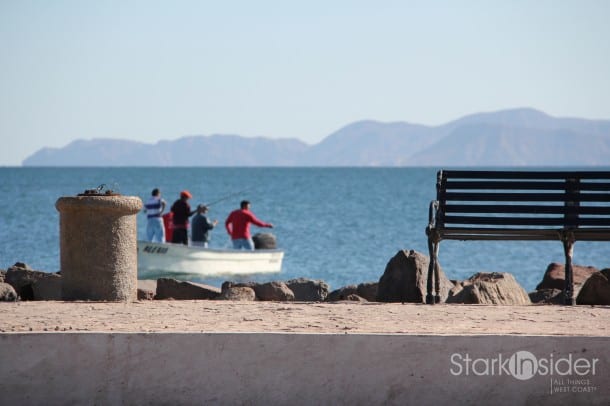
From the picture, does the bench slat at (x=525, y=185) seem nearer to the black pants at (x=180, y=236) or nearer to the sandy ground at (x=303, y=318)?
the sandy ground at (x=303, y=318)

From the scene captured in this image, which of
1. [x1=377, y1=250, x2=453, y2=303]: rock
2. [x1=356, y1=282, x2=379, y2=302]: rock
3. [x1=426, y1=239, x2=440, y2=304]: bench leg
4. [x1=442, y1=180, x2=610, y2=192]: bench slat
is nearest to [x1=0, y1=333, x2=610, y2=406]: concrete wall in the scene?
[x1=426, y1=239, x2=440, y2=304]: bench leg

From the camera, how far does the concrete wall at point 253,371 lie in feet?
22.7

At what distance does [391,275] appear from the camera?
1121cm

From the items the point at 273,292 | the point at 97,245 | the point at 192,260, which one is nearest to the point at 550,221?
the point at 273,292

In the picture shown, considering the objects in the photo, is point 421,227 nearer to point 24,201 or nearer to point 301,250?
point 301,250

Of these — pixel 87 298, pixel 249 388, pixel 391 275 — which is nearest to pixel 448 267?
pixel 391 275

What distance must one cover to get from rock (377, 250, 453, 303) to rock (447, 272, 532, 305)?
38 cm

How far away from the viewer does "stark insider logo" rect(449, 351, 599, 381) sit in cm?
696

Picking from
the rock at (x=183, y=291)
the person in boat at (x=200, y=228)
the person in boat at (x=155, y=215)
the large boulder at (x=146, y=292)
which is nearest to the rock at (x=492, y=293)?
the rock at (x=183, y=291)

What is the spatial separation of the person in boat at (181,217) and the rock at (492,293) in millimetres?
11293

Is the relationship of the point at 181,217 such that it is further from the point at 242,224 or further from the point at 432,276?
the point at 432,276

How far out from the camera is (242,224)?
2375 cm

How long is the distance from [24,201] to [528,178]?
7387 centimetres

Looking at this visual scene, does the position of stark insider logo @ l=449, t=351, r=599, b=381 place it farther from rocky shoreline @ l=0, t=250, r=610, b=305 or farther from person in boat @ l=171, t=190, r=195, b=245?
person in boat @ l=171, t=190, r=195, b=245
